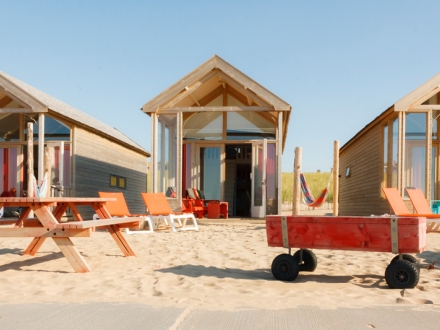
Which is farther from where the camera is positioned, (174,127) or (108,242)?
(174,127)

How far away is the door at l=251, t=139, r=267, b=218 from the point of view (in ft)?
41.5

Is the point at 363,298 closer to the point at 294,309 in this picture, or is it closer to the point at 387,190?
the point at 294,309

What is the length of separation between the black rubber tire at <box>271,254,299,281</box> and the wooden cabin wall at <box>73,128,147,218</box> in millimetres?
10583

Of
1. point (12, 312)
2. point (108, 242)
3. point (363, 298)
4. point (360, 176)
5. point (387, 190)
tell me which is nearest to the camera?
point (12, 312)

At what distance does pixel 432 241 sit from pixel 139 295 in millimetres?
6182

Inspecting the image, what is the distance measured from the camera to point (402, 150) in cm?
1111

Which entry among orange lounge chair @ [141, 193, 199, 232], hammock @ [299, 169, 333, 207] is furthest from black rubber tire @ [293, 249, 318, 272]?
hammock @ [299, 169, 333, 207]

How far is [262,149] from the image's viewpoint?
44.4 ft

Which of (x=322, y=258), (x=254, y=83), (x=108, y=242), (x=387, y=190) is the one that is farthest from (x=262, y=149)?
(x=322, y=258)

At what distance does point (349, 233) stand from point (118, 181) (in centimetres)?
1475

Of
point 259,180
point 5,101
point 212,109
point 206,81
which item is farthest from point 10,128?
point 259,180

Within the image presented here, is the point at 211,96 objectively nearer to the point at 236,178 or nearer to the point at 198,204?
the point at 198,204

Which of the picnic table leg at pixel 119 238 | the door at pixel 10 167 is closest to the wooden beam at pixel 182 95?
the door at pixel 10 167

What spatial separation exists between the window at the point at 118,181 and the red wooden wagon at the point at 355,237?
13.5 metres
